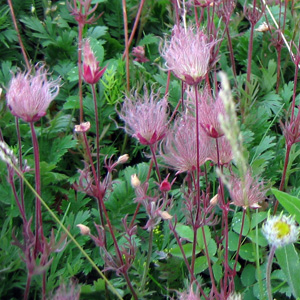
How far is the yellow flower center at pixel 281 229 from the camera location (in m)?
1.00

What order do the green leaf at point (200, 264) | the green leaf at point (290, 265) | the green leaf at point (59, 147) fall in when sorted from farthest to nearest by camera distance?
the green leaf at point (59, 147) < the green leaf at point (200, 264) < the green leaf at point (290, 265)

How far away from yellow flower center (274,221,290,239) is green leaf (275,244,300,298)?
433 mm

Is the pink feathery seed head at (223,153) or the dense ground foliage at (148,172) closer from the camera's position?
the dense ground foliage at (148,172)

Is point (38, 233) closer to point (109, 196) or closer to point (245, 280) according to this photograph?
point (109, 196)

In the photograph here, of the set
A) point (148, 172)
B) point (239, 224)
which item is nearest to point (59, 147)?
point (148, 172)

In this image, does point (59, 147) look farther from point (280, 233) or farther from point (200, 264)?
point (280, 233)

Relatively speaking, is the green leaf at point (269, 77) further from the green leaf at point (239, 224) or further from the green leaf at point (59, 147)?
the green leaf at point (59, 147)

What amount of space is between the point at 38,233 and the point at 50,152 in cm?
68

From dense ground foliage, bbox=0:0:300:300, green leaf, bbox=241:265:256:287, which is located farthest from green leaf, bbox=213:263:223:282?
green leaf, bbox=241:265:256:287

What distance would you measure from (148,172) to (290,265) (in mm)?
543

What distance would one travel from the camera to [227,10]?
2.00 meters

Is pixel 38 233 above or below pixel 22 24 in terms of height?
below

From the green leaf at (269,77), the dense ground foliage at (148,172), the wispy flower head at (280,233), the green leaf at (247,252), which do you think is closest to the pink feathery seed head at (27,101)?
the dense ground foliage at (148,172)

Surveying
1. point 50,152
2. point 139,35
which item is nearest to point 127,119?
point 50,152
